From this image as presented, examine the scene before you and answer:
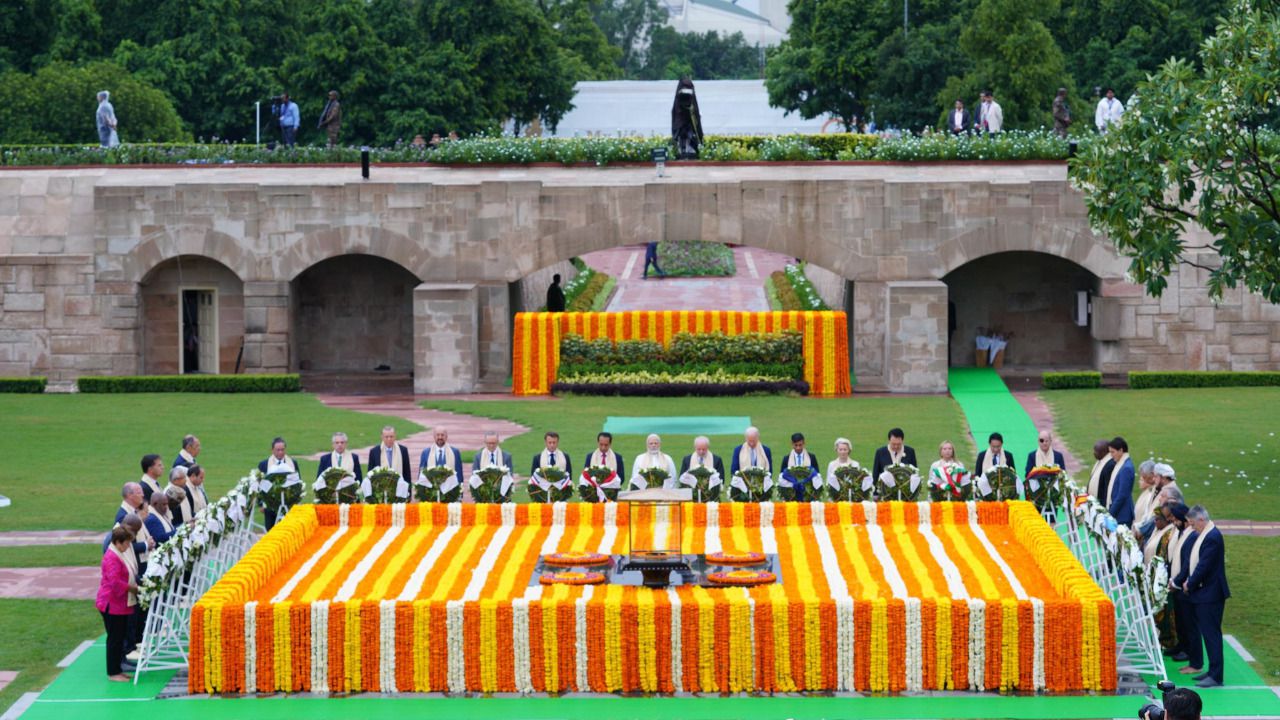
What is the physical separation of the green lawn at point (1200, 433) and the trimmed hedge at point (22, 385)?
1852 centimetres

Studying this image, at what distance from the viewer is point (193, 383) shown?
32781 mm

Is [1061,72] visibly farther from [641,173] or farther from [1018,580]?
[1018,580]

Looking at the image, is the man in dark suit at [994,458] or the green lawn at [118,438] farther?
the green lawn at [118,438]

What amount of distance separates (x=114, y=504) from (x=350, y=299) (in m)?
15.0

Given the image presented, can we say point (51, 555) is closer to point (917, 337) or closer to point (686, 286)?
point (917, 337)

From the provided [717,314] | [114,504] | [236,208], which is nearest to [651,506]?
[114,504]

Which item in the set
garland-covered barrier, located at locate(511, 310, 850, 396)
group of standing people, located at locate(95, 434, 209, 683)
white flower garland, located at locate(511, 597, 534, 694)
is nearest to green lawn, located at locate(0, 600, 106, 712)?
group of standing people, located at locate(95, 434, 209, 683)

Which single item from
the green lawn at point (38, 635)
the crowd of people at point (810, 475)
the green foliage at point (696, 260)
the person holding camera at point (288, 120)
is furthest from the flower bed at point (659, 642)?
the green foliage at point (696, 260)

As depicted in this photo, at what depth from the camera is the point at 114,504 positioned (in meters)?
22.0

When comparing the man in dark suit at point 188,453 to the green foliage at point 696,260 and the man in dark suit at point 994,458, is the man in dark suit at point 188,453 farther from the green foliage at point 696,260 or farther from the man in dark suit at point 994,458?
the green foliage at point 696,260

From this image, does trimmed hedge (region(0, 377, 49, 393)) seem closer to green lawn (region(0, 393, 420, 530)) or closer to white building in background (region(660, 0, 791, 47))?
green lawn (region(0, 393, 420, 530))

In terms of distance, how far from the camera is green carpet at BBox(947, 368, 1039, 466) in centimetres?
2620

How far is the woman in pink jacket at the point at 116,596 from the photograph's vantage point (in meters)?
14.6

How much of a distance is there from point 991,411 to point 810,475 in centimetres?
1113
